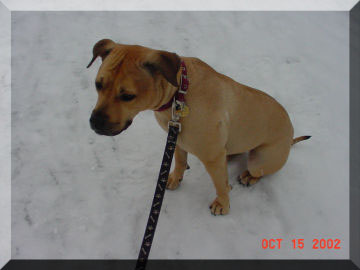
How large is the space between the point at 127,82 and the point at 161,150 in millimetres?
1544

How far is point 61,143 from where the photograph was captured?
10.7 ft

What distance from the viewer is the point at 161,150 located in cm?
326

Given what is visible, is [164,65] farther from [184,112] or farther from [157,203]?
[157,203]

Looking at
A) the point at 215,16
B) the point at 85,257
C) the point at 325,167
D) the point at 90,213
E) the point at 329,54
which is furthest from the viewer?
the point at 215,16

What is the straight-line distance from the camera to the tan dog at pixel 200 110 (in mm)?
1819

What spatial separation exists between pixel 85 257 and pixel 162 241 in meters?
0.65

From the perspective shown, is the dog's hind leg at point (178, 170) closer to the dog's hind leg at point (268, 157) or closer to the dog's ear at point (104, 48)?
the dog's hind leg at point (268, 157)

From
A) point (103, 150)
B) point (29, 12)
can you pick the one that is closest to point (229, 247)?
point (103, 150)

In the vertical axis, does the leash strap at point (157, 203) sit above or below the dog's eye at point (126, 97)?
below

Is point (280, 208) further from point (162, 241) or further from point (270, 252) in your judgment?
point (162, 241)
